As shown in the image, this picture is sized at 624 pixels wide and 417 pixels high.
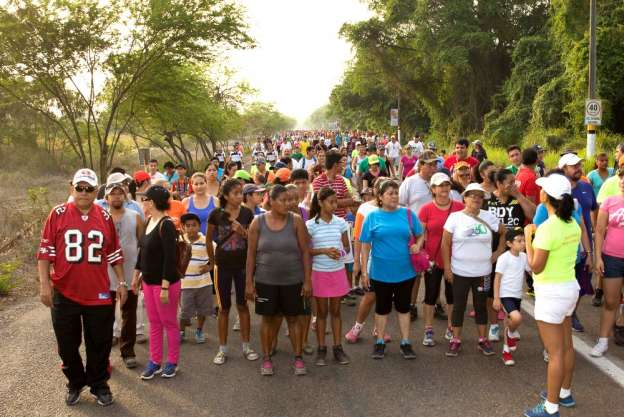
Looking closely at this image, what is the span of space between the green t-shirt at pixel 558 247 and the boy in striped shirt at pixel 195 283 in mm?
3514

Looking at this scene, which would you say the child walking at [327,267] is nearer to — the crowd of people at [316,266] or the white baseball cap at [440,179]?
the crowd of people at [316,266]

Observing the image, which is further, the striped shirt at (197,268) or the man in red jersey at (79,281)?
the striped shirt at (197,268)

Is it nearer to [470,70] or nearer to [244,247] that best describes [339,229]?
[244,247]

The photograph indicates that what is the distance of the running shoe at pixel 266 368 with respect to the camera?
5435 millimetres

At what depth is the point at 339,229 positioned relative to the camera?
5719 millimetres

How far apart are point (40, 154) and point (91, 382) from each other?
33.1 metres

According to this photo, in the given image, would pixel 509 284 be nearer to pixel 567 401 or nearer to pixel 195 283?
pixel 567 401

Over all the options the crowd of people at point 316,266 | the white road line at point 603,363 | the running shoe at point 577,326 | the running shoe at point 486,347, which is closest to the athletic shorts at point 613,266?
the crowd of people at point 316,266

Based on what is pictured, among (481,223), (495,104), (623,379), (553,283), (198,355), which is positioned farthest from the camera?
(495,104)

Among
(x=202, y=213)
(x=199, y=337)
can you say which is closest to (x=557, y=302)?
(x=199, y=337)

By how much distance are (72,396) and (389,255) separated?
3093 millimetres

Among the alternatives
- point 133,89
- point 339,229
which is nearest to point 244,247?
point 339,229

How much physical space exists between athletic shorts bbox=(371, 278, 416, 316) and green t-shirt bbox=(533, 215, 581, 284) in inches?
63.7

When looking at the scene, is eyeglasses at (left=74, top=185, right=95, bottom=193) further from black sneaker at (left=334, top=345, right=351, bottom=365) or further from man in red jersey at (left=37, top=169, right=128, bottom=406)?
black sneaker at (left=334, top=345, right=351, bottom=365)
